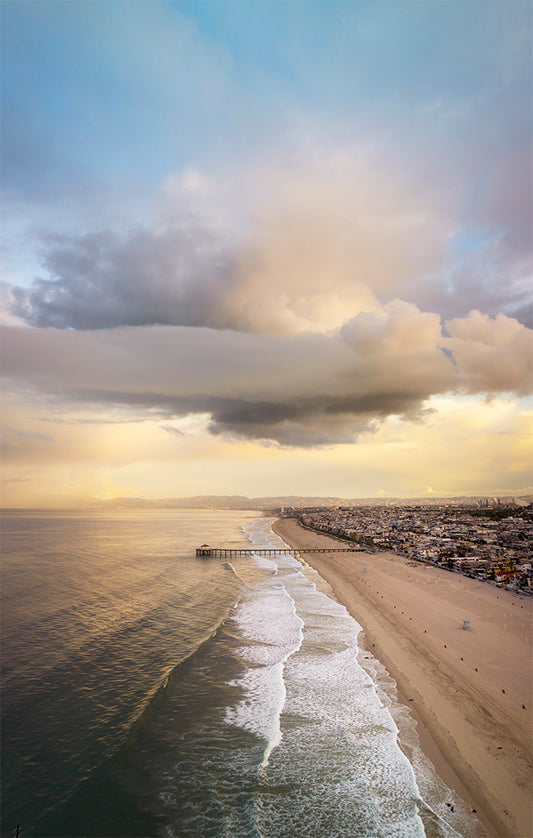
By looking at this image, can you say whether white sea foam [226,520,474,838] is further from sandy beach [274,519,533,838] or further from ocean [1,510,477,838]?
sandy beach [274,519,533,838]

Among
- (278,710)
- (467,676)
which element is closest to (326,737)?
(278,710)

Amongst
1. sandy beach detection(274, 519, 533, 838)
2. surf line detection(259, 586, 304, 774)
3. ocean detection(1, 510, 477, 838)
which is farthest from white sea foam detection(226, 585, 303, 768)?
sandy beach detection(274, 519, 533, 838)

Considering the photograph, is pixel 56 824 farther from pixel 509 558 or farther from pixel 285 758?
pixel 509 558

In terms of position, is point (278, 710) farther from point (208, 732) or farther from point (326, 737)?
point (208, 732)

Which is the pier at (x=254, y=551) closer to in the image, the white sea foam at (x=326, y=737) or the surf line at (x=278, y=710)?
the white sea foam at (x=326, y=737)

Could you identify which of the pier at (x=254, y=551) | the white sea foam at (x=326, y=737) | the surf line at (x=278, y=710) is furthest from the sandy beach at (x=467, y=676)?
the pier at (x=254, y=551)

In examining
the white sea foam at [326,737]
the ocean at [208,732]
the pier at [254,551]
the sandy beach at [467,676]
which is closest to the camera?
the white sea foam at [326,737]
